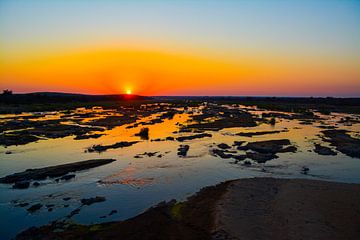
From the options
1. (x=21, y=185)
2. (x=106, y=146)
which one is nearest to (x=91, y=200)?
(x=21, y=185)

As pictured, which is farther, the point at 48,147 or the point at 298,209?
the point at 48,147

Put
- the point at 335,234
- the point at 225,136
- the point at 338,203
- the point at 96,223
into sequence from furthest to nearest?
the point at 225,136 < the point at 338,203 < the point at 96,223 < the point at 335,234

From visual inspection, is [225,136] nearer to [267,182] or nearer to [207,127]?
[207,127]

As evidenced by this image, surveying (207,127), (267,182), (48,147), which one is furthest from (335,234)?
(207,127)

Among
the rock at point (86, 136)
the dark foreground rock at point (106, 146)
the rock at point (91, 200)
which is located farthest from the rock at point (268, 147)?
the rock at point (86, 136)

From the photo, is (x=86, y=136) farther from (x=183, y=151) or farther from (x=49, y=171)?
(x=49, y=171)

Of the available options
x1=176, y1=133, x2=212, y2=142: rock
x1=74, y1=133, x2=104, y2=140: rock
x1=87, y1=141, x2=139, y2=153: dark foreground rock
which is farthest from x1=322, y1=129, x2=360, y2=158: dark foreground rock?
x1=74, y1=133, x2=104, y2=140: rock

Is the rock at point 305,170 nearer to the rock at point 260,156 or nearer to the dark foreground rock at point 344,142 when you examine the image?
the rock at point 260,156
